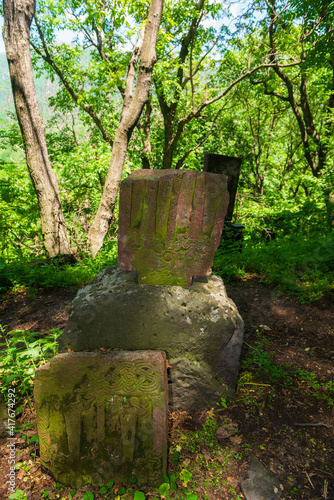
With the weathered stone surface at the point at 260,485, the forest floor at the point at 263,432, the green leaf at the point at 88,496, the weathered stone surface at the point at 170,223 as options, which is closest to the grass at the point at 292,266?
the forest floor at the point at 263,432

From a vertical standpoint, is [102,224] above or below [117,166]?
below

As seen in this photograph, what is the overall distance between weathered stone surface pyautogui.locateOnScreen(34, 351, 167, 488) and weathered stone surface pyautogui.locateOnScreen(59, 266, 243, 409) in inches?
17.4

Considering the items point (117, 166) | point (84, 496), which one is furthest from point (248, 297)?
point (117, 166)

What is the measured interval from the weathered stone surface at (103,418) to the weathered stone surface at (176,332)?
0.44m

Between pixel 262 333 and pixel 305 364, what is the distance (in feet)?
2.01

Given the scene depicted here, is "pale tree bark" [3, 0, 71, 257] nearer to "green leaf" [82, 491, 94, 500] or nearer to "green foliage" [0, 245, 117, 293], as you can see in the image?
"green foliage" [0, 245, 117, 293]

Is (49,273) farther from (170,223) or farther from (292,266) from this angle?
(292,266)

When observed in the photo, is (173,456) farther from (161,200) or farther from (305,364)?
(161,200)

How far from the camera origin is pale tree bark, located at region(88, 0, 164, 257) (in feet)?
17.5

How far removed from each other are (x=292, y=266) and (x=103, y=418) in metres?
3.62

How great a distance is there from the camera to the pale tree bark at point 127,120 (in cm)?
532

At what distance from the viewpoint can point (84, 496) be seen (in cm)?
170

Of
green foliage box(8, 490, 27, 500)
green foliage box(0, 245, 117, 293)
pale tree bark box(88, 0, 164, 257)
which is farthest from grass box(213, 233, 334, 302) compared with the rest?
green foliage box(8, 490, 27, 500)

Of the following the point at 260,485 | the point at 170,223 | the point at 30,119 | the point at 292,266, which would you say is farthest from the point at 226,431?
the point at 30,119
